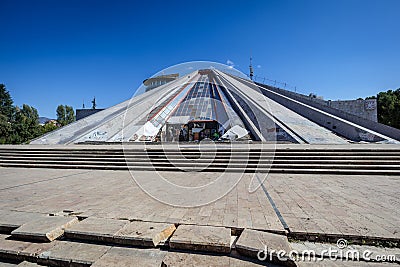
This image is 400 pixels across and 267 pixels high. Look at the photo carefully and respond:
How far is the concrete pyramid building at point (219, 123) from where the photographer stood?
9875 mm

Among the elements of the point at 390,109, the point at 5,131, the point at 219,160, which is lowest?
Answer: the point at 219,160

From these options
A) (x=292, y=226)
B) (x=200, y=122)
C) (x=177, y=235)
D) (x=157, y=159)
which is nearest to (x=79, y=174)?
(x=157, y=159)

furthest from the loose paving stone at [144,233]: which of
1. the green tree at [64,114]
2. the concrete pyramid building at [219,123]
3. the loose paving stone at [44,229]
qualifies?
the green tree at [64,114]

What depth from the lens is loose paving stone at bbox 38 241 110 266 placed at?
183cm

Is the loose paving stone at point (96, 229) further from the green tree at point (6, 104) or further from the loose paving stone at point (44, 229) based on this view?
Answer: the green tree at point (6, 104)

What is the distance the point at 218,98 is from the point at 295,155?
1067 centimetres

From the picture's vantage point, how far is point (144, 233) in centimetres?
214

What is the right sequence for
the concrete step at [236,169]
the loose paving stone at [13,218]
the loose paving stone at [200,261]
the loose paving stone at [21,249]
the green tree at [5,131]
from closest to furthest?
the loose paving stone at [200,261]
the loose paving stone at [21,249]
the loose paving stone at [13,218]
the concrete step at [236,169]
the green tree at [5,131]

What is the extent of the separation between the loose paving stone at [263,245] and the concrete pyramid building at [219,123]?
7.17m

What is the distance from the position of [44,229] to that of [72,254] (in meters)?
0.56

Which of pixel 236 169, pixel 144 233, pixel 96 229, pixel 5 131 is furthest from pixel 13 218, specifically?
pixel 5 131

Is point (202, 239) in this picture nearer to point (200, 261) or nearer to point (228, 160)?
point (200, 261)

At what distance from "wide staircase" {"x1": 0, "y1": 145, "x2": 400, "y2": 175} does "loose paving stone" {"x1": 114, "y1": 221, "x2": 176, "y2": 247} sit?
372cm

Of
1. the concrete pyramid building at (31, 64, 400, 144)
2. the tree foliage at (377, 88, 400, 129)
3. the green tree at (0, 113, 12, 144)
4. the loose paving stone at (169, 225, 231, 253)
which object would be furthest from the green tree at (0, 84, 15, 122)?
the tree foliage at (377, 88, 400, 129)
